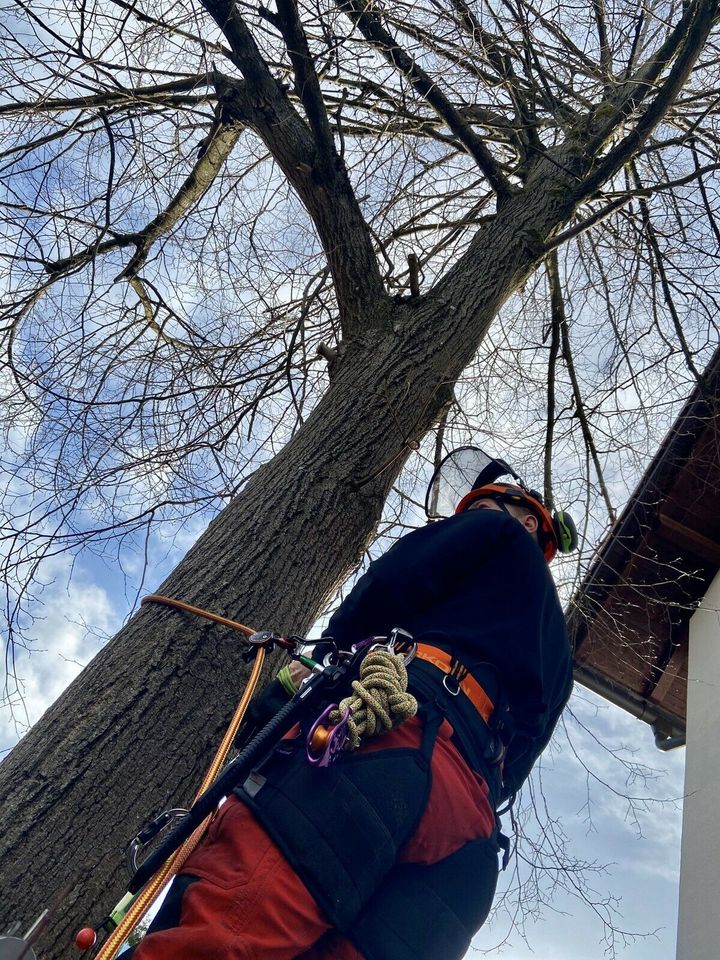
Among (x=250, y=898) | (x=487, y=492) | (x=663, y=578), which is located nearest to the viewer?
(x=250, y=898)

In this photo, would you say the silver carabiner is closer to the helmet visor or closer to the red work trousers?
the red work trousers

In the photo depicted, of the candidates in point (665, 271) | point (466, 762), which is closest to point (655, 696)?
point (665, 271)

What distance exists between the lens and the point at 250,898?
128 centimetres

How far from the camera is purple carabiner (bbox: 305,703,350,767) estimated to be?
1426 mm

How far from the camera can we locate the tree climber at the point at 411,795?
131 centimetres

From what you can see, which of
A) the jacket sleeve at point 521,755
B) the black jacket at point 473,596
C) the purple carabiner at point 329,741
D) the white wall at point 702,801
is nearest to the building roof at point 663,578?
the white wall at point 702,801

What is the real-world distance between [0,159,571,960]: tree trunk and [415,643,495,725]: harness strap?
0.48 m

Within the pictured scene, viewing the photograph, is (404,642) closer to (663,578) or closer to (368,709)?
(368,709)

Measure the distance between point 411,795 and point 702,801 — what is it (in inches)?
141

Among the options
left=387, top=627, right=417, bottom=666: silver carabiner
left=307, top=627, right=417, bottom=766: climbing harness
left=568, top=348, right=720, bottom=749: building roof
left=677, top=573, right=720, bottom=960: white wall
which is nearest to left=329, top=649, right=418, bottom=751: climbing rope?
left=307, top=627, right=417, bottom=766: climbing harness

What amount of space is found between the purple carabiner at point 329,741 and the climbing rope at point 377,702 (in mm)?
11

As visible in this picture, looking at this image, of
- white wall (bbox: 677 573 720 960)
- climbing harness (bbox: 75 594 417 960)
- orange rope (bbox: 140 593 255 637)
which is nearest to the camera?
climbing harness (bbox: 75 594 417 960)

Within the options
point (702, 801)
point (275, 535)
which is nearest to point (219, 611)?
point (275, 535)

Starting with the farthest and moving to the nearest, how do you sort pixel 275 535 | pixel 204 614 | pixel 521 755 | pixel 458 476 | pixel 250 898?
pixel 458 476, pixel 275 535, pixel 521 755, pixel 204 614, pixel 250 898
